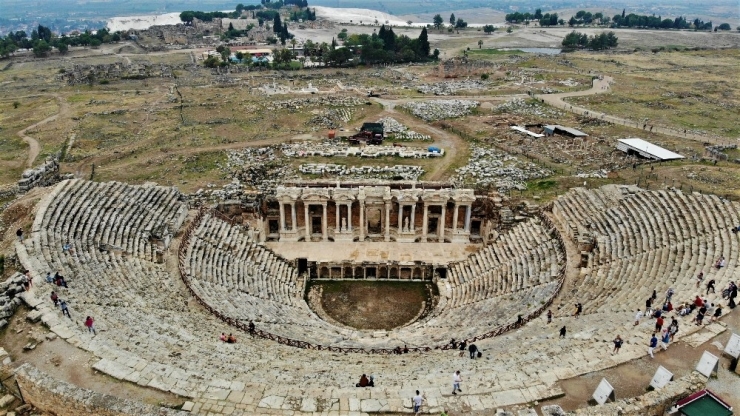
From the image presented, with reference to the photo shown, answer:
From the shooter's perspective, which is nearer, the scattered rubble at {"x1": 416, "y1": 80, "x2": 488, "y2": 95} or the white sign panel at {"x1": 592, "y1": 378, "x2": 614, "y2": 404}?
the white sign panel at {"x1": 592, "y1": 378, "x2": 614, "y2": 404}

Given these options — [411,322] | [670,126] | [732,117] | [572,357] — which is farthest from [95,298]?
[732,117]

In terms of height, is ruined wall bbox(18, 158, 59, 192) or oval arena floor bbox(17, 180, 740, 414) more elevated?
ruined wall bbox(18, 158, 59, 192)

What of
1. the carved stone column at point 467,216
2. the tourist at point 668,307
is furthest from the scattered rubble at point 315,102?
the tourist at point 668,307

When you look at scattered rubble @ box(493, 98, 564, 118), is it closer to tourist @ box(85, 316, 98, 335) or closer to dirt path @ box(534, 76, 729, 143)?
dirt path @ box(534, 76, 729, 143)

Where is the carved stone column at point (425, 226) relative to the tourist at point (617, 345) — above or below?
below

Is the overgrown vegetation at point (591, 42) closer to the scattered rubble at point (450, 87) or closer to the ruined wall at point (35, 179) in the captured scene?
the scattered rubble at point (450, 87)

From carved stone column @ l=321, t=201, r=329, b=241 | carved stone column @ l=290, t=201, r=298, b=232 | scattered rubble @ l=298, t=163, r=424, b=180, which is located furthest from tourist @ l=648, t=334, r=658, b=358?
scattered rubble @ l=298, t=163, r=424, b=180
